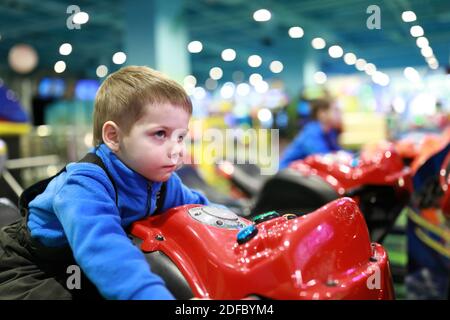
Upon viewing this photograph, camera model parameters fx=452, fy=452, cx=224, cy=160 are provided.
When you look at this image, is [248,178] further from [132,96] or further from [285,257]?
[285,257]

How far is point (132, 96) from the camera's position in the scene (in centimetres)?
109

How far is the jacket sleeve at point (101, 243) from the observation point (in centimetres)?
88

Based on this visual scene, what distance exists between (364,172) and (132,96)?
4.70ft

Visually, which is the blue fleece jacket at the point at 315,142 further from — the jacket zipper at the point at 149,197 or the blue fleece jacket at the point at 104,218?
the jacket zipper at the point at 149,197

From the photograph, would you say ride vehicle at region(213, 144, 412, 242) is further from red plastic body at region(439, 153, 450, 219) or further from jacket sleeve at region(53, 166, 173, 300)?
jacket sleeve at region(53, 166, 173, 300)

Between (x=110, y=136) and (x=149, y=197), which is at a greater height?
(x=110, y=136)

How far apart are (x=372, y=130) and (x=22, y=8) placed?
7308 mm

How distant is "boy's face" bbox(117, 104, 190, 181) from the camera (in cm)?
108

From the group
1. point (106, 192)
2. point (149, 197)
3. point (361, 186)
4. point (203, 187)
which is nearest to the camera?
point (106, 192)

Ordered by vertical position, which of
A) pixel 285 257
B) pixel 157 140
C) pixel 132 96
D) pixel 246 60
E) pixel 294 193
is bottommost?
pixel 294 193

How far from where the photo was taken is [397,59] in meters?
15.1

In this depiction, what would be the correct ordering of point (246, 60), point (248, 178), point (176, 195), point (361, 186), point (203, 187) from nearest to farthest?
point (176, 195) < point (361, 186) < point (203, 187) < point (248, 178) < point (246, 60)

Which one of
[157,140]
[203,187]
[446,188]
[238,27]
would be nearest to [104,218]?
[157,140]

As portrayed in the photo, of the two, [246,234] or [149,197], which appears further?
[149,197]
